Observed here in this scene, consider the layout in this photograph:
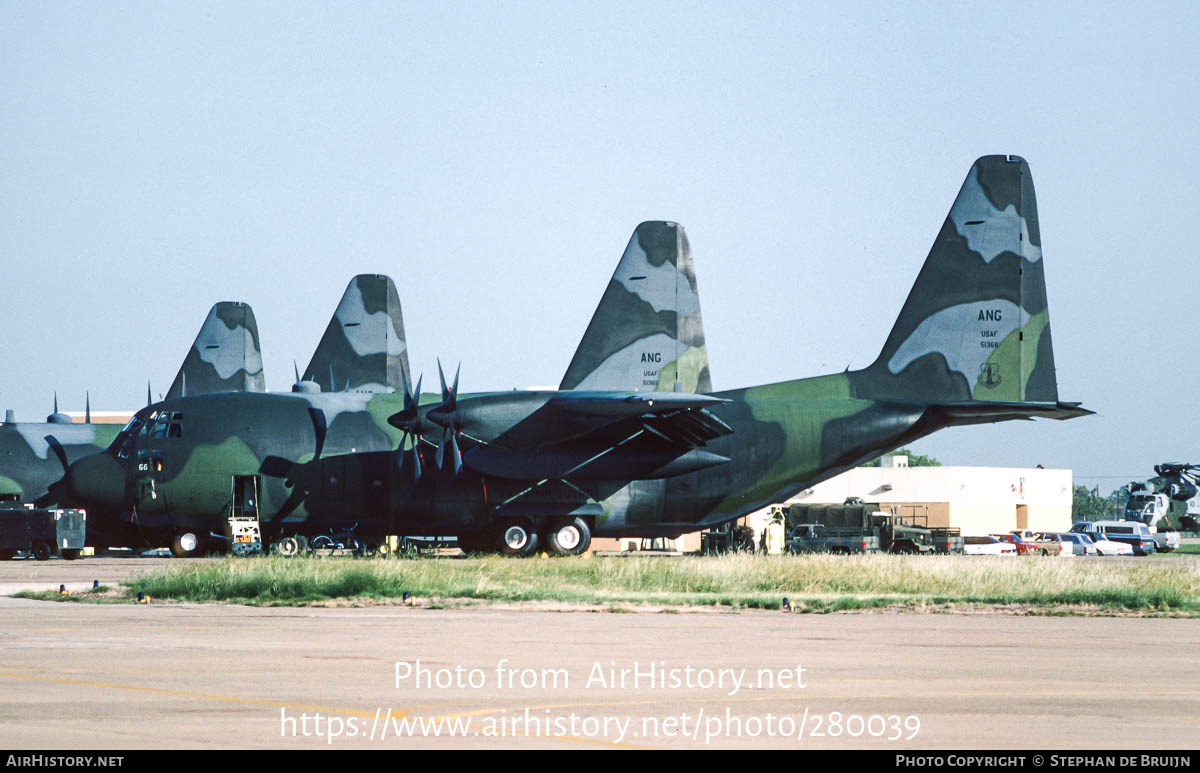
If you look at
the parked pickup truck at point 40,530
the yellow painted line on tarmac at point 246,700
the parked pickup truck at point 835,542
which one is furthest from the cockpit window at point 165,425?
the yellow painted line on tarmac at point 246,700

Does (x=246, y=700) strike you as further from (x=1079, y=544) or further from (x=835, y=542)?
(x=1079, y=544)

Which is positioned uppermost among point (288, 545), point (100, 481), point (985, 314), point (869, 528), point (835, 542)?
point (985, 314)

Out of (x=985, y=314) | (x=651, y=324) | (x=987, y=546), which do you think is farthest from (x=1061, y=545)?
(x=651, y=324)

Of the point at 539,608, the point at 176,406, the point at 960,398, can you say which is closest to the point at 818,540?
the point at 960,398

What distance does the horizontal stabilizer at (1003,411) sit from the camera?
1804 inches

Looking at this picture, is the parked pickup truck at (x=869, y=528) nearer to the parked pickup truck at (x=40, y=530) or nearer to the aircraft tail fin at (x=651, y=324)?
the aircraft tail fin at (x=651, y=324)

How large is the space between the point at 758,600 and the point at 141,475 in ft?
83.2

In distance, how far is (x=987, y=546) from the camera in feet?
230

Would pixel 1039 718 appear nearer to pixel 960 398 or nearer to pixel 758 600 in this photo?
pixel 758 600

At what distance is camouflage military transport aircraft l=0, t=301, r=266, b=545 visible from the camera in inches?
1989

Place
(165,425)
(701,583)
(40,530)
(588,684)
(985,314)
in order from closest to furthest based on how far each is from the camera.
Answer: (588,684) → (701,583) → (165,425) → (40,530) → (985,314)

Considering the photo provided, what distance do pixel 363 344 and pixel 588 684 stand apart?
4901 centimetres

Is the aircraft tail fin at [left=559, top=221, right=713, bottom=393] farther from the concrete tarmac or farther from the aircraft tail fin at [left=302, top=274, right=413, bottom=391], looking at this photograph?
the concrete tarmac

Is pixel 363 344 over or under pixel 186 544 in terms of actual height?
over
